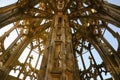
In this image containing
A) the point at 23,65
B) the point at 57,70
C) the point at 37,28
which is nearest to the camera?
the point at 57,70

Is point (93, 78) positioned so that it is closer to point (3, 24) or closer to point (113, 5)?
point (113, 5)

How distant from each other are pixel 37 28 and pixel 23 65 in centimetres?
282

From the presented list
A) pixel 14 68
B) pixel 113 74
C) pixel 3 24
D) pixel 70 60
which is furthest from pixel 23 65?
pixel 70 60

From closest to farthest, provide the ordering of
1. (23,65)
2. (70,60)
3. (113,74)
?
(70,60) → (113,74) → (23,65)

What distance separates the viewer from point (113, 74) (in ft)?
45.0

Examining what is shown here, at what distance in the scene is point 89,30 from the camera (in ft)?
55.6

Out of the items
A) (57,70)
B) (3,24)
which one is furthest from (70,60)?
(3,24)

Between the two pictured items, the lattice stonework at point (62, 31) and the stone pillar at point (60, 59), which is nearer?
the stone pillar at point (60, 59)

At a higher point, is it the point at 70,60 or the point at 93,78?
the point at 70,60

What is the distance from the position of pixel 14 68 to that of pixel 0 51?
135 cm

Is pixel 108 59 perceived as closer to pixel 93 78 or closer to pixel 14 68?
pixel 93 78

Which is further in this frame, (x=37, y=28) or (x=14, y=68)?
(x=37, y=28)

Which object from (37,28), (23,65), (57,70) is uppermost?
(57,70)

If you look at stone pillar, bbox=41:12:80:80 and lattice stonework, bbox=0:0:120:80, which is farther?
lattice stonework, bbox=0:0:120:80
